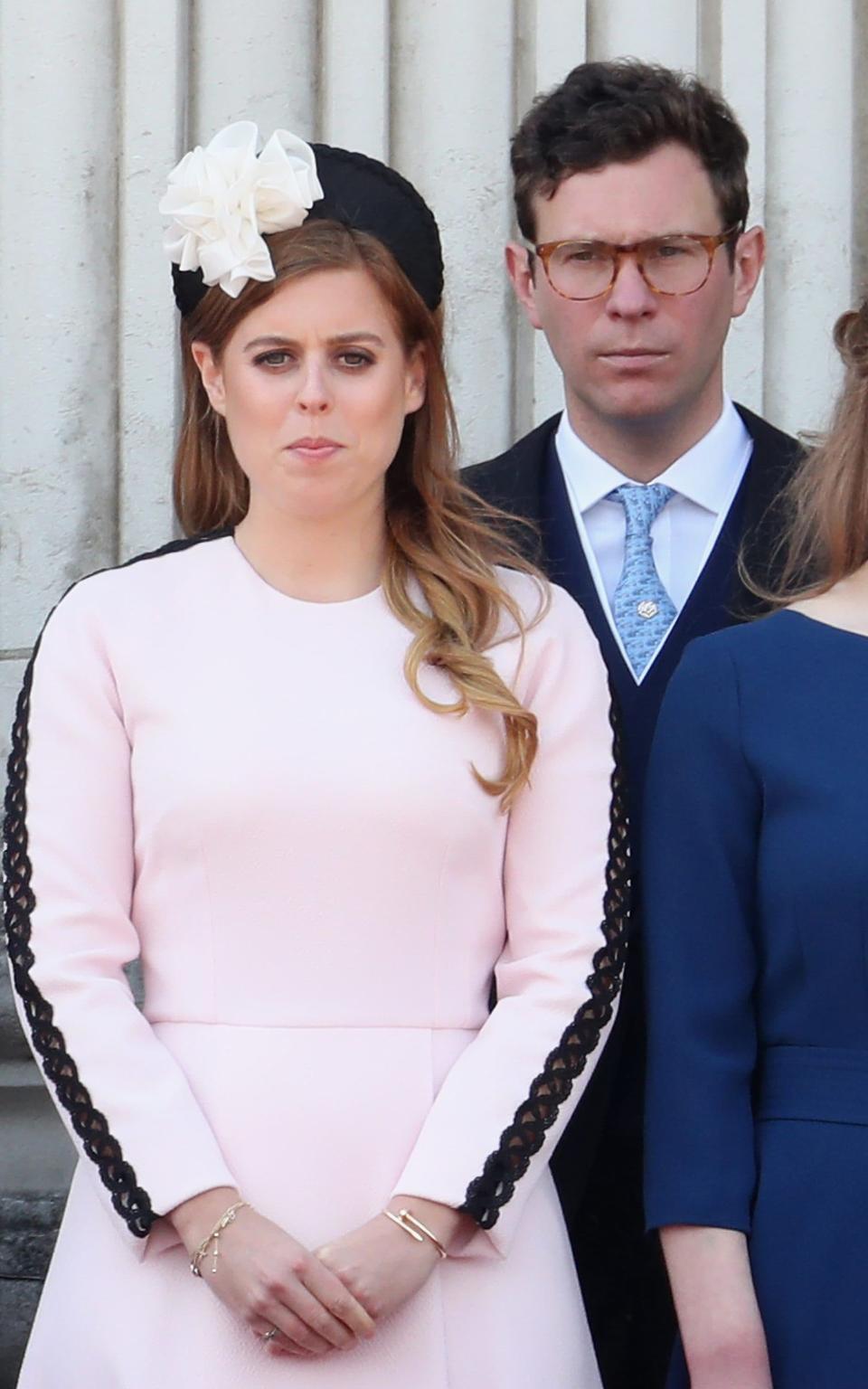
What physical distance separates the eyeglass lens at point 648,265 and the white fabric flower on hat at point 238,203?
22.8 inches

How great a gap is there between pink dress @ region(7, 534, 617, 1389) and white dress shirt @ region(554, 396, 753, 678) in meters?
0.53

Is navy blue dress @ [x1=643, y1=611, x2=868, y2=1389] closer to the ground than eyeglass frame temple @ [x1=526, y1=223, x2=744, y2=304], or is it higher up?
closer to the ground

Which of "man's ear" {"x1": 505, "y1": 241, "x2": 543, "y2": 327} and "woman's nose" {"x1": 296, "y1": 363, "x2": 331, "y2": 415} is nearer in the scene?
"woman's nose" {"x1": 296, "y1": 363, "x2": 331, "y2": 415}

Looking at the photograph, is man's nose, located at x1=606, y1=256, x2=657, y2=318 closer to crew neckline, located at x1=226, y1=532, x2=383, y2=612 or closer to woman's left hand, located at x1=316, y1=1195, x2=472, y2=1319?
crew neckline, located at x1=226, y1=532, x2=383, y2=612

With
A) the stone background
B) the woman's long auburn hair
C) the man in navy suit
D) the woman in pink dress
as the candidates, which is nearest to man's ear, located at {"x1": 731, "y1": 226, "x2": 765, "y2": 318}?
the man in navy suit

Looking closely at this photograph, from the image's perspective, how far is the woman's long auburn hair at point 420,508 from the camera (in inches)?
91.5

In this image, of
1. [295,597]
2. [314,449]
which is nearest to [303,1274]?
[295,597]

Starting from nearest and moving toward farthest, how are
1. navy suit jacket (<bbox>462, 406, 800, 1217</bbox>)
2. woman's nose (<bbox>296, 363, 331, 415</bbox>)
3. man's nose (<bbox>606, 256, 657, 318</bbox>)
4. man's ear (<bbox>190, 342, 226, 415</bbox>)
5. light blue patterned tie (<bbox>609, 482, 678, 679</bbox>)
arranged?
woman's nose (<bbox>296, 363, 331, 415</bbox>) < man's ear (<bbox>190, 342, 226, 415</bbox>) < navy suit jacket (<bbox>462, 406, 800, 1217</bbox>) < light blue patterned tie (<bbox>609, 482, 678, 679</bbox>) < man's nose (<bbox>606, 256, 657, 318</bbox>)

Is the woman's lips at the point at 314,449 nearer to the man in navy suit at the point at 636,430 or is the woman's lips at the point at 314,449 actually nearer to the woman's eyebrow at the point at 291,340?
the woman's eyebrow at the point at 291,340

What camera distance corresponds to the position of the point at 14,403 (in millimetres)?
3473

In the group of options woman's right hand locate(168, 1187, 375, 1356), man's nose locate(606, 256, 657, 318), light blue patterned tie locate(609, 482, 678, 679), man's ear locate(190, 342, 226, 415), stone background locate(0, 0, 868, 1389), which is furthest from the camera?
stone background locate(0, 0, 868, 1389)

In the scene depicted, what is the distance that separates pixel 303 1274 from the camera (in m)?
2.10

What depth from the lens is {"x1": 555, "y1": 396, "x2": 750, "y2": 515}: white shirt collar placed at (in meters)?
2.85

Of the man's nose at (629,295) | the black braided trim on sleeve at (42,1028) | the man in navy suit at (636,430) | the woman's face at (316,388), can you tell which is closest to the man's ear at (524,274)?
the man in navy suit at (636,430)
